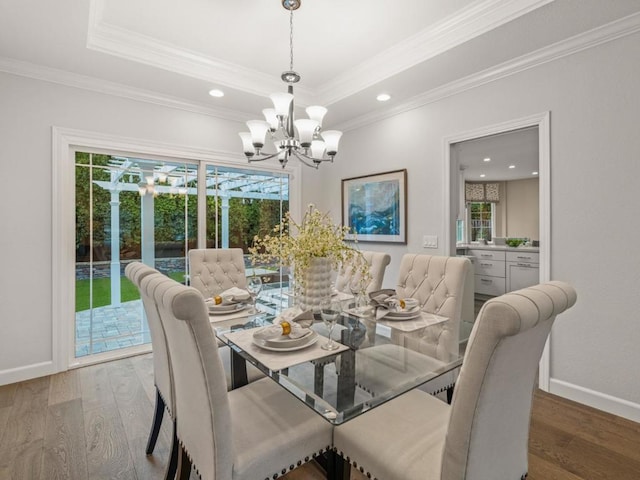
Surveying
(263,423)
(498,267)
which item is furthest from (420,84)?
(498,267)

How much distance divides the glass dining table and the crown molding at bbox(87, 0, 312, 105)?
222 cm

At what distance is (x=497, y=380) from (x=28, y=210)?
344 cm

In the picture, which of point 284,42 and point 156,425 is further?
point 284,42

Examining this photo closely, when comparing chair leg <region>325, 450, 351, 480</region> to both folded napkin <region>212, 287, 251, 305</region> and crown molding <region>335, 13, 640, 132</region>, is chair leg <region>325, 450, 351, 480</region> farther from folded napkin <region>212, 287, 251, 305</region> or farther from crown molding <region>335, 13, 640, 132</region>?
crown molding <region>335, 13, 640, 132</region>

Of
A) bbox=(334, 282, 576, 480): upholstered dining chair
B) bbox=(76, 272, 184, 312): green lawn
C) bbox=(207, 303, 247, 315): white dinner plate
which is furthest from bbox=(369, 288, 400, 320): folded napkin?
bbox=(76, 272, 184, 312): green lawn

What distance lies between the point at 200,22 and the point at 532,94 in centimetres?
252

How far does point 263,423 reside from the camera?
130 centimetres

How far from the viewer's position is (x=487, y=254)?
5.68 meters

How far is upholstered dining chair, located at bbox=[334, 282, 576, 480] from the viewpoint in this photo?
0.85 meters

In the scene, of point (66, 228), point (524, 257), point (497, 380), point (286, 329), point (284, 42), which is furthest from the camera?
point (524, 257)

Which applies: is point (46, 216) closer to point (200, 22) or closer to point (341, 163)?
point (200, 22)

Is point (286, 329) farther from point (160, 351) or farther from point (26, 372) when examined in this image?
point (26, 372)

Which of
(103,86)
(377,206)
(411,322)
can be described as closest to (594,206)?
(411,322)

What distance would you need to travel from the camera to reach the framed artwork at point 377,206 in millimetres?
3602
